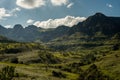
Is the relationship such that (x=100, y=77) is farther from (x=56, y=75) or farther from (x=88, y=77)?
(x=56, y=75)

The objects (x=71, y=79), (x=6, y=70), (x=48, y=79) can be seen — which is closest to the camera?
(x=6, y=70)

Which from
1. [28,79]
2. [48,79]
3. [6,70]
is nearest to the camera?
[6,70]

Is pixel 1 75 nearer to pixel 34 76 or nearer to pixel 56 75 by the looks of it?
pixel 34 76

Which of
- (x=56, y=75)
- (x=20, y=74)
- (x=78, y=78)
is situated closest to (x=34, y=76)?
(x=20, y=74)

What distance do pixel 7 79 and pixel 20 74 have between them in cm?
4479

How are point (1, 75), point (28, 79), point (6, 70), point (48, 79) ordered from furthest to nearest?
1. point (48, 79)
2. point (28, 79)
3. point (6, 70)
4. point (1, 75)

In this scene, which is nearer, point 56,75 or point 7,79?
point 7,79

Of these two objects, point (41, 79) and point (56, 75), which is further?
point (56, 75)

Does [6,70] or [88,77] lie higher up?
[6,70]

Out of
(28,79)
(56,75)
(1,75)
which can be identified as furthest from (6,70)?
(56,75)

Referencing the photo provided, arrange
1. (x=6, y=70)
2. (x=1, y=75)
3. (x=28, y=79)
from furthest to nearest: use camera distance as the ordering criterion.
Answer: (x=28, y=79) < (x=6, y=70) < (x=1, y=75)

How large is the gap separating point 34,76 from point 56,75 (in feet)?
109

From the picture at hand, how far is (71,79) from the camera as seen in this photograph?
192500 millimetres

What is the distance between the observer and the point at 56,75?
196500 mm
